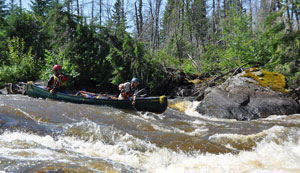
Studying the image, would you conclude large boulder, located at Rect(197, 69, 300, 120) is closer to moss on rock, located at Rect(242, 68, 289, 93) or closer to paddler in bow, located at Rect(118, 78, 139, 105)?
moss on rock, located at Rect(242, 68, 289, 93)

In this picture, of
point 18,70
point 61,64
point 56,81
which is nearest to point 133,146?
point 56,81

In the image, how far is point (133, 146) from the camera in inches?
191

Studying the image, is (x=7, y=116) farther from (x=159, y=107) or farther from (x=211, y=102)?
(x=211, y=102)

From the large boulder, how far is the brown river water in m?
2.01

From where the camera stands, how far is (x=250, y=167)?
3961mm

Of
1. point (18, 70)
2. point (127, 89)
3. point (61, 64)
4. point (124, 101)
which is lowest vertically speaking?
point (124, 101)

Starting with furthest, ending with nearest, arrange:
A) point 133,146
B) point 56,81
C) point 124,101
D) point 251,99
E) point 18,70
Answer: point 18,70, point 56,81, point 251,99, point 124,101, point 133,146

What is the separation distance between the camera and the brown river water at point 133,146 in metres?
3.75

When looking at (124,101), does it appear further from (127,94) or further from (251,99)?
(251,99)

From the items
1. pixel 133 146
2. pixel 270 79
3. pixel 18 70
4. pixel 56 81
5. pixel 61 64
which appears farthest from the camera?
pixel 18 70

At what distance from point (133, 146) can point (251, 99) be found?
6.15 meters

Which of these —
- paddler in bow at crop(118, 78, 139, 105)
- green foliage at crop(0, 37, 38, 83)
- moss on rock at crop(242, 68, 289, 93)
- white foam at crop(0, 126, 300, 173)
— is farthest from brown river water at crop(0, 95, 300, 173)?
green foliage at crop(0, 37, 38, 83)

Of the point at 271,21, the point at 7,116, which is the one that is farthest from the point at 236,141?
the point at 271,21

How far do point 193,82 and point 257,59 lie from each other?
3911 millimetres
